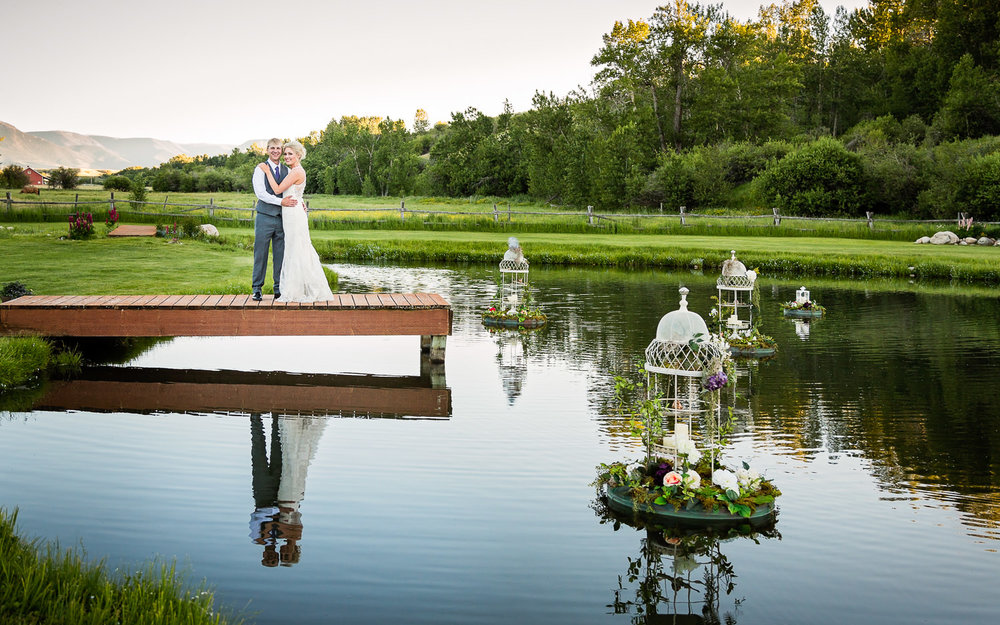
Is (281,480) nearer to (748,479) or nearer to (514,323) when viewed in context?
(748,479)

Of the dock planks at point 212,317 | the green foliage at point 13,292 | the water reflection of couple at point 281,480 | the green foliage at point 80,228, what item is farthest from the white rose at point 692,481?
the green foliage at point 80,228

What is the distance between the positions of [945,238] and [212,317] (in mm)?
35448

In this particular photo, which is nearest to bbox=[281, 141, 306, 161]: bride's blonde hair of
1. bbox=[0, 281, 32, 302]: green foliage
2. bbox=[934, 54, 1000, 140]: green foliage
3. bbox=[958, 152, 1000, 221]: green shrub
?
bbox=[0, 281, 32, 302]: green foliage

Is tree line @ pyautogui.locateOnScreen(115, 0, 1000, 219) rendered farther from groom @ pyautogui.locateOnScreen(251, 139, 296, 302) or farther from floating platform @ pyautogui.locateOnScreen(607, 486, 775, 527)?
floating platform @ pyautogui.locateOnScreen(607, 486, 775, 527)

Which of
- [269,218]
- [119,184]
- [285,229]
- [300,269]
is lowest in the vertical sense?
[300,269]

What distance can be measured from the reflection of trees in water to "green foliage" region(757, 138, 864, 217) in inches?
1864

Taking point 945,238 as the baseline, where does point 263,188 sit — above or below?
above

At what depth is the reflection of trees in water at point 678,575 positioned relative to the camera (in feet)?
18.7

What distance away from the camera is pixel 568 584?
19.9 ft

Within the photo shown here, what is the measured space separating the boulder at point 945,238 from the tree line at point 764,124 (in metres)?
6.08

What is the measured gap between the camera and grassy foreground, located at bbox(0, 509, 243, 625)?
4707 millimetres

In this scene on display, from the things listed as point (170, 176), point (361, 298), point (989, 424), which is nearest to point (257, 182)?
point (361, 298)

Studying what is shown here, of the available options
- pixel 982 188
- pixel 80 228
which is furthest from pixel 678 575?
pixel 982 188

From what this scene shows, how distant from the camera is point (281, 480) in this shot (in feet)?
26.6
